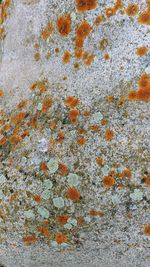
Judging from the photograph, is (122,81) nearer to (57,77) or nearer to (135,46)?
(135,46)

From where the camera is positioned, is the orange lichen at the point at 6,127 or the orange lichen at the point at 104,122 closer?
the orange lichen at the point at 104,122

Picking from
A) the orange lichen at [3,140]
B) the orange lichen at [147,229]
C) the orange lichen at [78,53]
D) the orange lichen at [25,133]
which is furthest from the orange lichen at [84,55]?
the orange lichen at [147,229]

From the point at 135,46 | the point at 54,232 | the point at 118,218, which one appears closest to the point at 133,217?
the point at 118,218

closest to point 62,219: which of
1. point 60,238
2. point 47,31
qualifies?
point 60,238

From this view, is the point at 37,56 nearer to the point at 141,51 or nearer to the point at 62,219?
the point at 141,51

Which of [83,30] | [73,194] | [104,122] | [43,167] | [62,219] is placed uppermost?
[83,30]

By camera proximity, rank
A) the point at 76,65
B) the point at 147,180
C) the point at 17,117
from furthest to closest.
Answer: the point at 17,117, the point at 76,65, the point at 147,180

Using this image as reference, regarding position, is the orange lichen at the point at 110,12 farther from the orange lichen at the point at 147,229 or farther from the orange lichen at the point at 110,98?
the orange lichen at the point at 147,229
